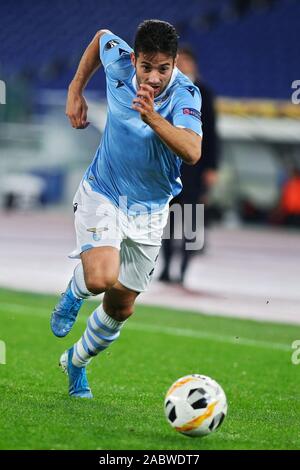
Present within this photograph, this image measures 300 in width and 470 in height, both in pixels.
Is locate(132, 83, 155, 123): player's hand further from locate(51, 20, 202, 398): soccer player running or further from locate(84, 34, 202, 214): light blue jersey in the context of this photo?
locate(84, 34, 202, 214): light blue jersey

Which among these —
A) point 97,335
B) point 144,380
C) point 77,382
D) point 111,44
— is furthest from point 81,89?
point 144,380

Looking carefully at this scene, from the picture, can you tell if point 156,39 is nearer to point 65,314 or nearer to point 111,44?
point 111,44

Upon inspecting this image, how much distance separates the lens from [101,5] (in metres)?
27.8

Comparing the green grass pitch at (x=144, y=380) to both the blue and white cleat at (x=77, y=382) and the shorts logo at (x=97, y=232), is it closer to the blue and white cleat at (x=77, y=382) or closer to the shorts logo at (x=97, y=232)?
the blue and white cleat at (x=77, y=382)

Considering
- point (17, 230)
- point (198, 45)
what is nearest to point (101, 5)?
point (198, 45)

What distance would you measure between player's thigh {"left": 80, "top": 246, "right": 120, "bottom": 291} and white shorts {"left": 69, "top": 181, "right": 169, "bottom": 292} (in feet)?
0.17

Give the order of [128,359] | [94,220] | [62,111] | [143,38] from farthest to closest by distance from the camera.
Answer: [62,111]
[128,359]
[94,220]
[143,38]

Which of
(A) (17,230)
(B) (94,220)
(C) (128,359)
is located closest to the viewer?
(B) (94,220)

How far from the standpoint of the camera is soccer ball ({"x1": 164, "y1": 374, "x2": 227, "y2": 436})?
193 inches

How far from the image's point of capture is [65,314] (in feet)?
20.0

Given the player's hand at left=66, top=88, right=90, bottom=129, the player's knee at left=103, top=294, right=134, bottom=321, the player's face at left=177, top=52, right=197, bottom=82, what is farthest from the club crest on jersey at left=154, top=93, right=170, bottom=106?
the player's face at left=177, top=52, right=197, bottom=82

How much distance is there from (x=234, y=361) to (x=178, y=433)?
10.0 ft

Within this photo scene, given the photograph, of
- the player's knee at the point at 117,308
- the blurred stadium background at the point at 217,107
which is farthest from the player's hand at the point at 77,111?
the blurred stadium background at the point at 217,107

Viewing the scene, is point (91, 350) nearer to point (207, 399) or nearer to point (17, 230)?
point (207, 399)
